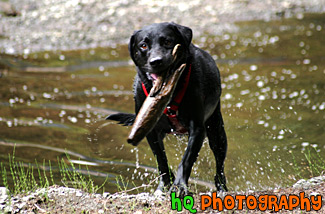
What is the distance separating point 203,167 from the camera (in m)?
5.55

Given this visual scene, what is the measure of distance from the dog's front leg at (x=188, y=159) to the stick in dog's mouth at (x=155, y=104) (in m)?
0.40

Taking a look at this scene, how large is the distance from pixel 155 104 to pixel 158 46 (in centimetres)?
43

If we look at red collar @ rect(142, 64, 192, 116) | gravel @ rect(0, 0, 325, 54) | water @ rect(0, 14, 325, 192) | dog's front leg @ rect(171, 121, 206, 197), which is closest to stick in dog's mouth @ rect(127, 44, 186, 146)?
red collar @ rect(142, 64, 192, 116)

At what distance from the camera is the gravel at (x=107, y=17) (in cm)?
1182

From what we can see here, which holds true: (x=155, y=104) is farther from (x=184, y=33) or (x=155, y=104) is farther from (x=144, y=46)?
(x=184, y=33)

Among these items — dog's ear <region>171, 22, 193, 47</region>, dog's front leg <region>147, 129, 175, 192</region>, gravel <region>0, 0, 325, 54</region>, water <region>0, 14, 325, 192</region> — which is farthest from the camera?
gravel <region>0, 0, 325, 54</region>

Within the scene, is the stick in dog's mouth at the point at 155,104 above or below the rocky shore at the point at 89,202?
above

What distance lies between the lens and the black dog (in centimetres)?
354

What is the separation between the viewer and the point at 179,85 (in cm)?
371

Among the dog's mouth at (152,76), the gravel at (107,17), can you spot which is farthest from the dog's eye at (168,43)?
the gravel at (107,17)

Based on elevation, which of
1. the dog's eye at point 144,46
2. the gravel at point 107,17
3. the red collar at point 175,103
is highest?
the dog's eye at point 144,46

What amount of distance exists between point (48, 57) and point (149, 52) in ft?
25.2

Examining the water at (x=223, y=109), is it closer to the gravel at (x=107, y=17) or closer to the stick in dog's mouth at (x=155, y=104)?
the gravel at (x=107, y=17)

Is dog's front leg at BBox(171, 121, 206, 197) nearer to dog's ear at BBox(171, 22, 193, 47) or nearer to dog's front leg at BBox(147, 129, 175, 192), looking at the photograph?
dog's front leg at BBox(147, 129, 175, 192)
